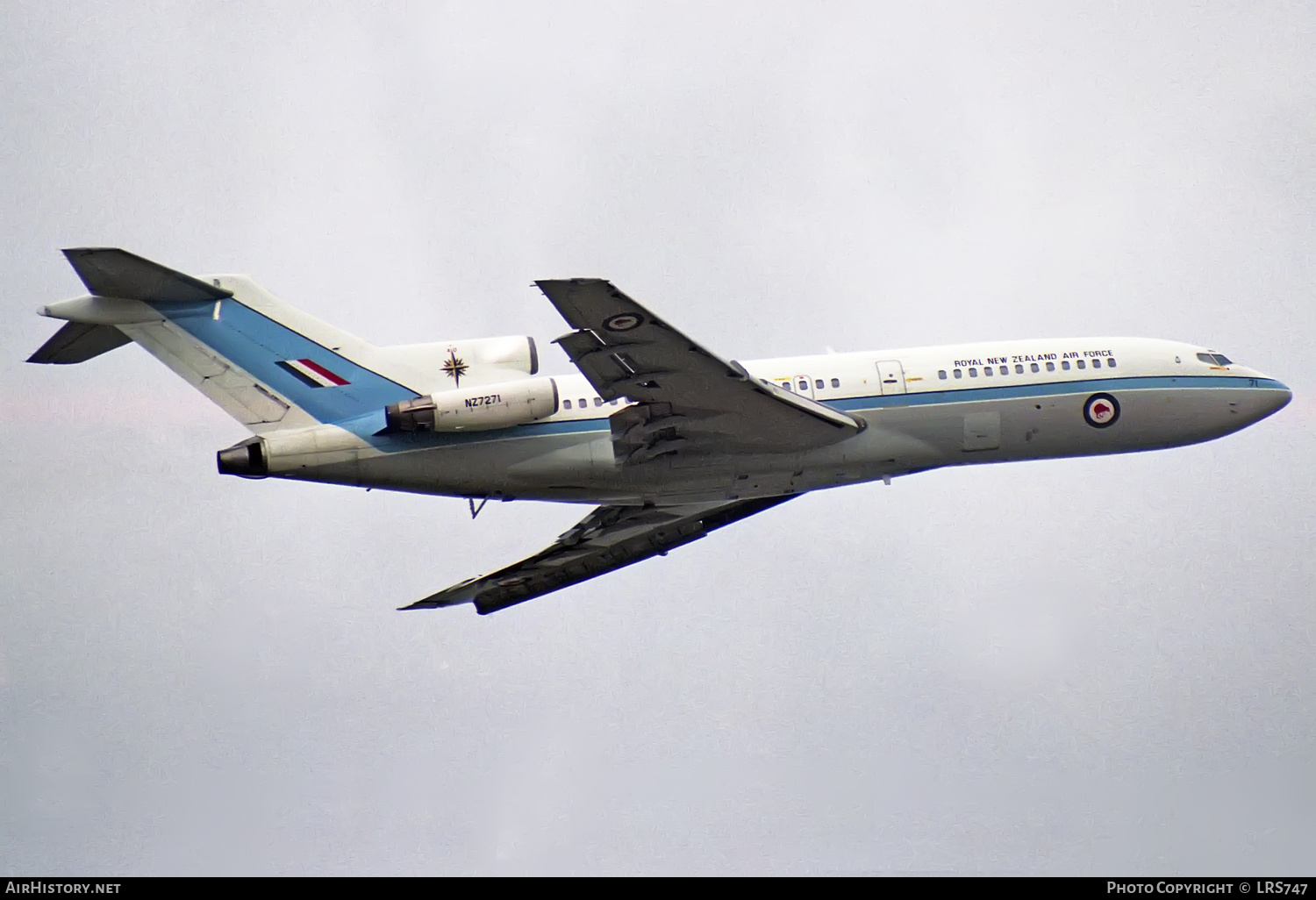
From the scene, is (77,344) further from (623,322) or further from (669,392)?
(669,392)

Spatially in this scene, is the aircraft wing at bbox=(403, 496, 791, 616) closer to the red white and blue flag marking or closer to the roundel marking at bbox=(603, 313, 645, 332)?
the red white and blue flag marking

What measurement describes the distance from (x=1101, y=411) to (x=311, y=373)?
19010 millimetres

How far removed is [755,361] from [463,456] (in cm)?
760

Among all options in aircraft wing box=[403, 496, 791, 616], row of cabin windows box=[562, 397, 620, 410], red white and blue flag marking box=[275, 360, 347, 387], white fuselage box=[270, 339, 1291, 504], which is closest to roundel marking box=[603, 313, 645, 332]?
row of cabin windows box=[562, 397, 620, 410]

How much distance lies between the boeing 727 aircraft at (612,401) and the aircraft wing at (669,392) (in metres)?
0.04

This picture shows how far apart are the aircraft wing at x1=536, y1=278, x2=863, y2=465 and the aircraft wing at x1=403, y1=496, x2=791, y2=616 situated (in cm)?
528

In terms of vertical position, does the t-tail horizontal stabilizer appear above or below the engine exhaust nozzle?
above

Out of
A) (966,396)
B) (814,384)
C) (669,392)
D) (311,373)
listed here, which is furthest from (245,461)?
(966,396)

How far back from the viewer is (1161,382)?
39.2 meters

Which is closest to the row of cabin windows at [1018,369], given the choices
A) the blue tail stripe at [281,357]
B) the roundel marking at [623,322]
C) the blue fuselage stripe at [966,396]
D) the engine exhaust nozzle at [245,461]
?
the blue fuselage stripe at [966,396]

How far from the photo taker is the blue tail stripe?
117 feet

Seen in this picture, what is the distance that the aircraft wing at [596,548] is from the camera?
41.8m

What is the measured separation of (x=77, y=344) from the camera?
1375 inches

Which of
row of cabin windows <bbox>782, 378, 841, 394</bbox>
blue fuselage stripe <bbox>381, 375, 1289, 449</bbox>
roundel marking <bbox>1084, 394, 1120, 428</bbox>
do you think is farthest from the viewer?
roundel marking <bbox>1084, 394, 1120, 428</bbox>
